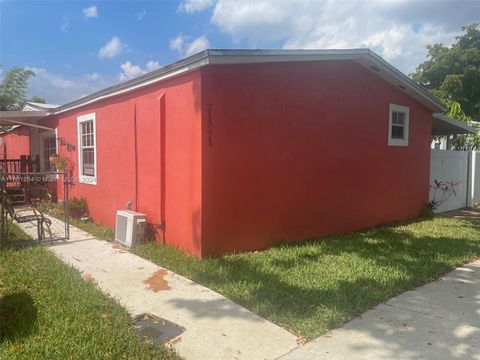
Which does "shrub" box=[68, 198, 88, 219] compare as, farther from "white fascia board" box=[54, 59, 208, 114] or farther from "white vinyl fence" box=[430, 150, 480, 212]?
"white vinyl fence" box=[430, 150, 480, 212]

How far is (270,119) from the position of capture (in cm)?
666

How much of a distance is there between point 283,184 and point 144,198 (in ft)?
8.47

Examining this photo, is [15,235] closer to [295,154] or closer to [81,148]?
[81,148]

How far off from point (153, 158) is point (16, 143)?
40.0 feet

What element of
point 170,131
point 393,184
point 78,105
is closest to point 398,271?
point 170,131

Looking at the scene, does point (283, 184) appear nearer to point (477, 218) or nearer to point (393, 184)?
point (393, 184)

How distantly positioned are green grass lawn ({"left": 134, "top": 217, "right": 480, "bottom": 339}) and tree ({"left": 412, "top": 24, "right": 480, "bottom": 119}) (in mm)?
26239

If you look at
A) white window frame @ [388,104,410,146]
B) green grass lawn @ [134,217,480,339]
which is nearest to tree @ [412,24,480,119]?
white window frame @ [388,104,410,146]

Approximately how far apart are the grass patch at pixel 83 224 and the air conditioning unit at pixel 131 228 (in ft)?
1.97

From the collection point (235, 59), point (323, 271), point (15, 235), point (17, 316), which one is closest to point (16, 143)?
point (15, 235)

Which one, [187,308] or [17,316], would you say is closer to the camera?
[17,316]

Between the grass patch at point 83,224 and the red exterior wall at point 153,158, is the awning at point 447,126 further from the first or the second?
the grass patch at point 83,224

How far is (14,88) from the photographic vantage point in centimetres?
2528

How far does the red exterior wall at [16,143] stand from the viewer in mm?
14423
